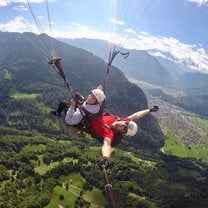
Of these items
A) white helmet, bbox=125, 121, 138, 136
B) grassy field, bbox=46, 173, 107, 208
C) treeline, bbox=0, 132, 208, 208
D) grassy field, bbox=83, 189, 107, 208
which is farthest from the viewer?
grassy field, bbox=83, 189, 107, 208

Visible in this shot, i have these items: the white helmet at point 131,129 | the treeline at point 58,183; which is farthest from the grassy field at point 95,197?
the white helmet at point 131,129

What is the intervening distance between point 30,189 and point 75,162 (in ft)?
152

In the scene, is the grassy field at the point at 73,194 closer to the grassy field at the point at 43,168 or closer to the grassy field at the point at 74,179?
the grassy field at the point at 74,179

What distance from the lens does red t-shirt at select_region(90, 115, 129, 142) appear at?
19.1 meters

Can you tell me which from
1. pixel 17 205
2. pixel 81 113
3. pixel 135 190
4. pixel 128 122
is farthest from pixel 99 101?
pixel 135 190

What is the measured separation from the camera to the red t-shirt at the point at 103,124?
754 inches

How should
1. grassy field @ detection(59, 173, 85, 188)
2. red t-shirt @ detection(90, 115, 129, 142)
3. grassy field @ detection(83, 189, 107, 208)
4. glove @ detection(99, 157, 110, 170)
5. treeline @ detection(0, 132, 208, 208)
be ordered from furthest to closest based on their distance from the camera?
grassy field @ detection(59, 173, 85, 188) < grassy field @ detection(83, 189, 107, 208) < treeline @ detection(0, 132, 208, 208) < red t-shirt @ detection(90, 115, 129, 142) < glove @ detection(99, 157, 110, 170)

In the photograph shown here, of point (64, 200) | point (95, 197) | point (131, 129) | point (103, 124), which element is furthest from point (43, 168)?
point (131, 129)

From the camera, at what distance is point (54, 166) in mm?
183750

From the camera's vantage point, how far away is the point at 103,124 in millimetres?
20188

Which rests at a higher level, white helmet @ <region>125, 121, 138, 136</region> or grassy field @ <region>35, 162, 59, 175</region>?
white helmet @ <region>125, 121, 138, 136</region>

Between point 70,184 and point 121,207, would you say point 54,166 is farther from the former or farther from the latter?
point 121,207

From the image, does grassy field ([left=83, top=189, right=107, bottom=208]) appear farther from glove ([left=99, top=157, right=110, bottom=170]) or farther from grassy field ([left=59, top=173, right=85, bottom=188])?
glove ([left=99, top=157, right=110, bottom=170])

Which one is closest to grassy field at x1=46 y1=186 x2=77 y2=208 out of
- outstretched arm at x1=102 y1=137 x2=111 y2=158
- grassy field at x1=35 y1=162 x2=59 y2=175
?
grassy field at x1=35 y1=162 x2=59 y2=175
